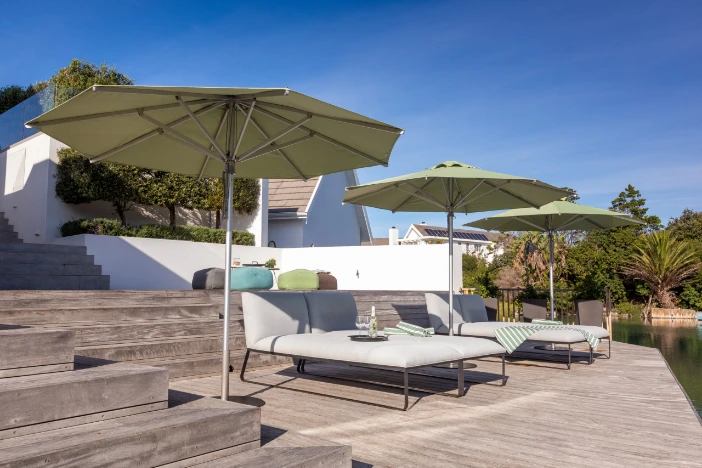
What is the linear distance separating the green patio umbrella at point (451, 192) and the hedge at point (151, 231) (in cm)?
622

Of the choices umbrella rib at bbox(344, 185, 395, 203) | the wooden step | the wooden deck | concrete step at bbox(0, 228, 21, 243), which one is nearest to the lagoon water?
the wooden deck

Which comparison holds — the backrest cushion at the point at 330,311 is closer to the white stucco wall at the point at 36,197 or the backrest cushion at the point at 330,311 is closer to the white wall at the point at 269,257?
the white wall at the point at 269,257

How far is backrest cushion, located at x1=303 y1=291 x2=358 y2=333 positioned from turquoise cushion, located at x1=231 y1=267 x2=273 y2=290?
4354 millimetres

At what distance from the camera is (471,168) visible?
6.66 metres

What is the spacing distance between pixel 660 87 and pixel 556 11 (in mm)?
9139

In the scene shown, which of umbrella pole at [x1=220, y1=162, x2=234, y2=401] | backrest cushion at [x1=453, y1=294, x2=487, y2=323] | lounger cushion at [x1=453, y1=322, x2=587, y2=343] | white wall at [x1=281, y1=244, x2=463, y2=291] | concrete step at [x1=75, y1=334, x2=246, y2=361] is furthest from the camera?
white wall at [x1=281, y1=244, x2=463, y2=291]

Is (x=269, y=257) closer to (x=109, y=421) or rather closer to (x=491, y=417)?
(x=491, y=417)

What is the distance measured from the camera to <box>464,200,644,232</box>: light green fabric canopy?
8930mm

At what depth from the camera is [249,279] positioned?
33.8ft

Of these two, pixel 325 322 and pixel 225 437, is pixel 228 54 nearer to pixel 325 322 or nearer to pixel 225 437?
pixel 325 322

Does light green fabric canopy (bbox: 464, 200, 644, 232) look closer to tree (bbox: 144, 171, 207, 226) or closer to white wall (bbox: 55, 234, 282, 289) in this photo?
white wall (bbox: 55, 234, 282, 289)

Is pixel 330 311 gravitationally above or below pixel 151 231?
below

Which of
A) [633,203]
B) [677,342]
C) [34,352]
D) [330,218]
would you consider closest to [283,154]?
[34,352]

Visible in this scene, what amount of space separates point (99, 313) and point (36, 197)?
7.91 metres
